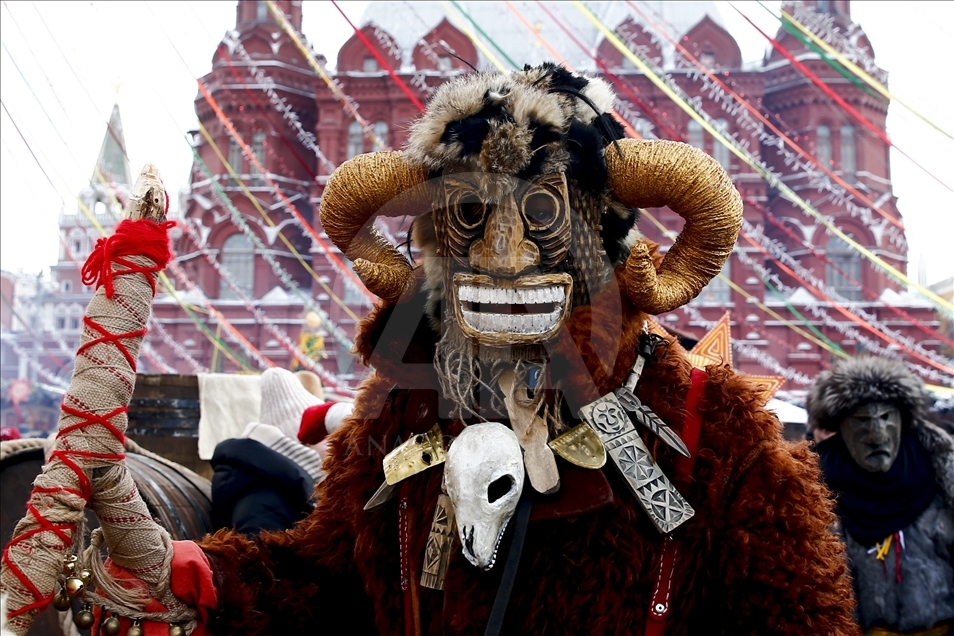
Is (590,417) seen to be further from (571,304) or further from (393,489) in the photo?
(393,489)

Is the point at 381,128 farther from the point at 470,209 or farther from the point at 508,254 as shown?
the point at 508,254

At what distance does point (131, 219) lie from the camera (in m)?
1.54

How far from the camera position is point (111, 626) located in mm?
1601

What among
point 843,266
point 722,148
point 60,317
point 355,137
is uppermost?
point 722,148

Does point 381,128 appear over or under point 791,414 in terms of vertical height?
over

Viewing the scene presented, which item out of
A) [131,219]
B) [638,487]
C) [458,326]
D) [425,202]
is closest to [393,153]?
[425,202]

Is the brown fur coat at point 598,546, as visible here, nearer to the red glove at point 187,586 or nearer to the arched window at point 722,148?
the red glove at point 187,586

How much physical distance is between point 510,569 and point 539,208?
2.26 ft

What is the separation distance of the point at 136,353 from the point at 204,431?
11.5ft

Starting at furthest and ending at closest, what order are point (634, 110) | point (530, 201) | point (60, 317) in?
point (60, 317)
point (634, 110)
point (530, 201)

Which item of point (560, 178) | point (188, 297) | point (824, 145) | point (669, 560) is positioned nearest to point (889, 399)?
point (669, 560)

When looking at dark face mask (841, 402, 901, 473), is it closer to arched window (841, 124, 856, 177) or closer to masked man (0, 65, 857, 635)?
masked man (0, 65, 857, 635)

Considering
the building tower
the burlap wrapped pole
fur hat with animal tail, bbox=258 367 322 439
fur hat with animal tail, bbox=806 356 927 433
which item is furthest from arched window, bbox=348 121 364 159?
the burlap wrapped pole

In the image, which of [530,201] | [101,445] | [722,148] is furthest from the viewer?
[722,148]
